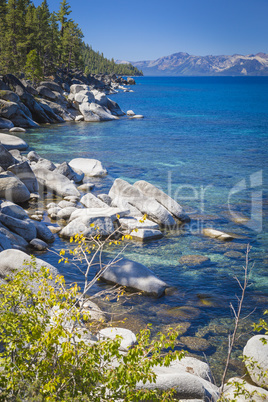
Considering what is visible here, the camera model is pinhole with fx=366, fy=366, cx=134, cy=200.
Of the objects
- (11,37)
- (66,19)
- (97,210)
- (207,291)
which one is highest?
(66,19)

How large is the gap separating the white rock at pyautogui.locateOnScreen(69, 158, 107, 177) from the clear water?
725 mm

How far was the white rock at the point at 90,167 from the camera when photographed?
24547 millimetres

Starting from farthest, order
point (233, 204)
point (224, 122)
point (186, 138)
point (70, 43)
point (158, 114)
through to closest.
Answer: point (70, 43), point (158, 114), point (224, 122), point (186, 138), point (233, 204)

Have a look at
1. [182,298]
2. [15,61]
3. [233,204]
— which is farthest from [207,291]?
[15,61]

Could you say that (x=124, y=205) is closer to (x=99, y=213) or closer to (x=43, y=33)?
(x=99, y=213)

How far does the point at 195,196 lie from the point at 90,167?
310 inches

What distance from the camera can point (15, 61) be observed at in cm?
6353

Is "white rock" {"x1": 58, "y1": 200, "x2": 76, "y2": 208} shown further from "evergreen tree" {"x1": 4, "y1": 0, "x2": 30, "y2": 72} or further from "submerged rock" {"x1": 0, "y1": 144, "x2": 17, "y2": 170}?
"evergreen tree" {"x1": 4, "y1": 0, "x2": 30, "y2": 72}

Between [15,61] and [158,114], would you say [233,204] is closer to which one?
[158,114]

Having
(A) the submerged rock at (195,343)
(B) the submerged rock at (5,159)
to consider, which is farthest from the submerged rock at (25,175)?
(A) the submerged rock at (195,343)

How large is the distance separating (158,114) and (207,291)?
53.3m

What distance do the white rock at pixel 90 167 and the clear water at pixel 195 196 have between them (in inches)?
28.5

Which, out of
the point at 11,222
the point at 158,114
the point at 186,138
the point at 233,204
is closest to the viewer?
the point at 11,222

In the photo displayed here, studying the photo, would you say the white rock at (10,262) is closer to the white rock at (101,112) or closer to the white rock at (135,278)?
the white rock at (135,278)
